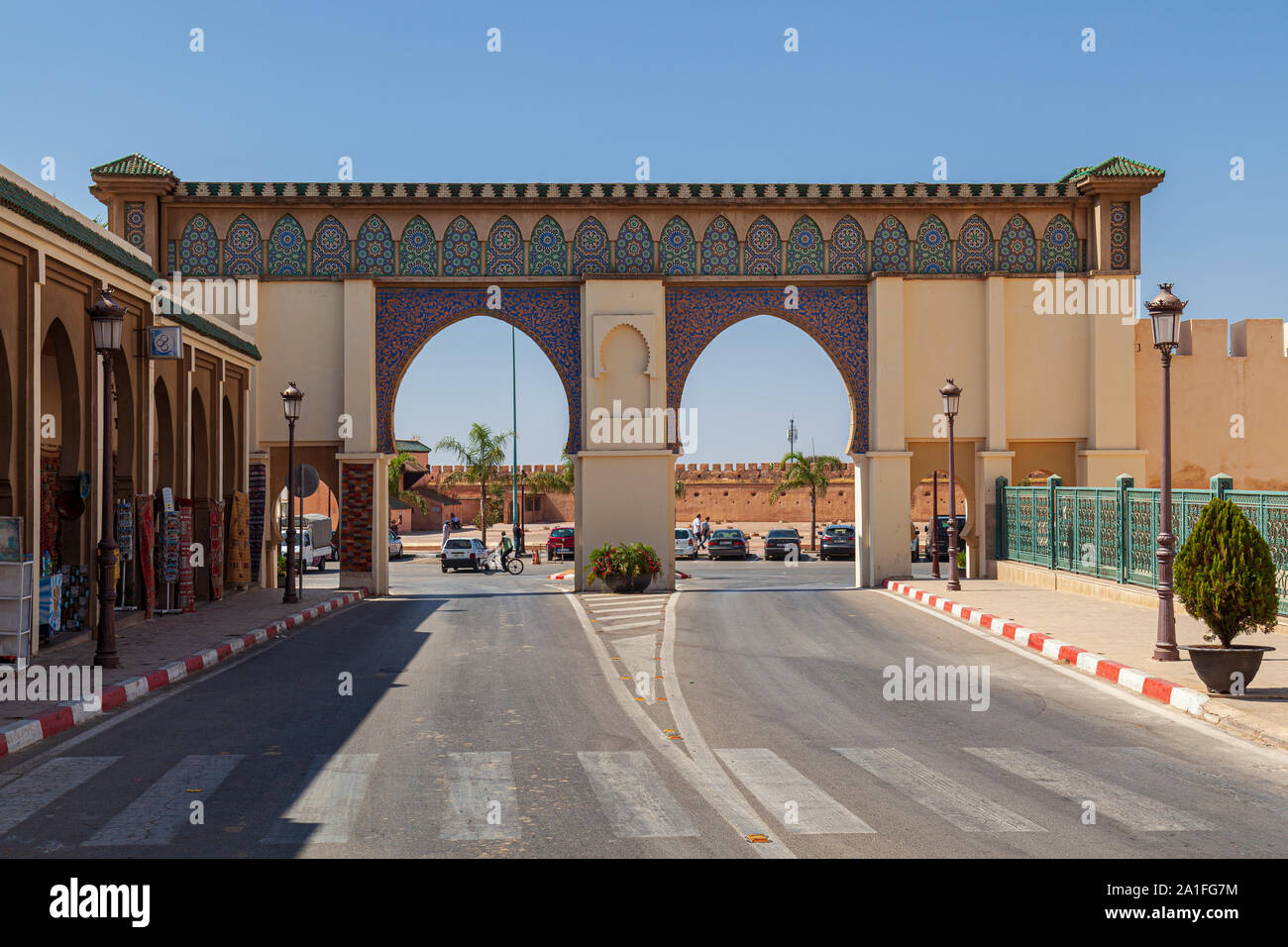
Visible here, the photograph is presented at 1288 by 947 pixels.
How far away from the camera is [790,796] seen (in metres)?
7.39

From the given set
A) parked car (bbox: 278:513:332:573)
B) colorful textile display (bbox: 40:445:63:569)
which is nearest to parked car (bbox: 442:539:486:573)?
parked car (bbox: 278:513:332:573)

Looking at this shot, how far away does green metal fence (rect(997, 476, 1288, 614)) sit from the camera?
1557 cm

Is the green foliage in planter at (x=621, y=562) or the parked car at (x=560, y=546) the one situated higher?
the green foliage in planter at (x=621, y=562)

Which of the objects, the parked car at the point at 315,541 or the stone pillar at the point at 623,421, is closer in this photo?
the stone pillar at the point at 623,421

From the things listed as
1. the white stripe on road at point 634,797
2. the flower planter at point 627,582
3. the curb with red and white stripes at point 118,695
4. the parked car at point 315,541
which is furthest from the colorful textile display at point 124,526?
the parked car at point 315,541

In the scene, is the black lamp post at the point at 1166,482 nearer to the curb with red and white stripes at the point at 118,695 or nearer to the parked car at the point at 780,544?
the curb with red and white stripes at the point at 118,695

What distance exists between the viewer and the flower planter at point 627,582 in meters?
25.4

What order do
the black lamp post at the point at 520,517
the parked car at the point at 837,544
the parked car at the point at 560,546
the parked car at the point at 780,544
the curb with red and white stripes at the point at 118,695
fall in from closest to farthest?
the curb with red and white stripes at the point at 118,695 → the parked car at the point at 837,544 → the parked car at the point at 780,544 → the parked car at the point at 560,546 → the black lamp post at the point at 520,517

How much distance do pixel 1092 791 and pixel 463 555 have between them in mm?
34847

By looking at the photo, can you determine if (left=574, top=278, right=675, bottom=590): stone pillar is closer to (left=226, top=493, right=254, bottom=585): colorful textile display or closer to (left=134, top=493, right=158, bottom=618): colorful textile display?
(left=226, top=493, right=254, bottom=585): colorful textile display

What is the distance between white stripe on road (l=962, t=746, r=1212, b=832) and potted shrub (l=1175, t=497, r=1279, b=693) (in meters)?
2.79

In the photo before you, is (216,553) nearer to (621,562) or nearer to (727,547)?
(621,562)

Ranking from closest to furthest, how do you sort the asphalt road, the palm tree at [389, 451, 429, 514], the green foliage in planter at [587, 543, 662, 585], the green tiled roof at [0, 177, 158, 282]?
the asphalt road → the green tiled roof at [0, 177, 158, 282] → the green foliage in planter at [587, 543, 662, 585] → the palm tree at [389, 451, 429, 514]

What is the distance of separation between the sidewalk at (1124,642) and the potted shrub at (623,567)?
5268 millimetres
